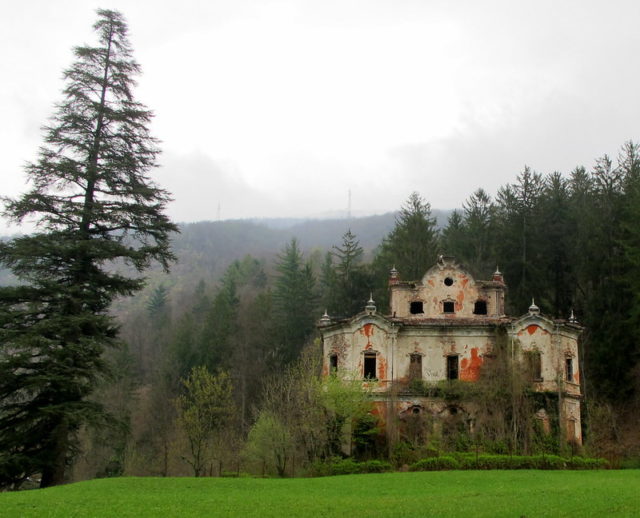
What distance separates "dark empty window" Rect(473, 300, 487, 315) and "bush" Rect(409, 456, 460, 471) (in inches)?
466

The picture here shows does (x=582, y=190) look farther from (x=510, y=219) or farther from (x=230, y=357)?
(x=230, y=357)

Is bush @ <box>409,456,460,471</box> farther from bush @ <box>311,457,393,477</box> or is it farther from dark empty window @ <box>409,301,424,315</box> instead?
dark empty window @ <box>409,301,424,315</box>

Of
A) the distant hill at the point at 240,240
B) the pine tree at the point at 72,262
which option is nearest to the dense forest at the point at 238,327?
the pine tree at the point at 72,262

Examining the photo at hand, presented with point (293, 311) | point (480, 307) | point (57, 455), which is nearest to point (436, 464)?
point (480, 307)

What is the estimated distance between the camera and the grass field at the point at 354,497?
628 inches

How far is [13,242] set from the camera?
86.7 ft

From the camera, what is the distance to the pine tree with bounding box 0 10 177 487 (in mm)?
24797

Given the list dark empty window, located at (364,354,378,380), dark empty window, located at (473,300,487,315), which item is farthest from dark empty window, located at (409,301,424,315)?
dark empty window, located at (364,354,378,380)

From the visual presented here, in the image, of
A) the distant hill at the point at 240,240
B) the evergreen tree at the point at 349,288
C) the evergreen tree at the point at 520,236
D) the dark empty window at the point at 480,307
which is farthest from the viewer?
the distant hill at the point at 240,240

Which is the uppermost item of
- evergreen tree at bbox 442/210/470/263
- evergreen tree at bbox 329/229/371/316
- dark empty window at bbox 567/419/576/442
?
evergreen tree at bbox 442/210/470/263

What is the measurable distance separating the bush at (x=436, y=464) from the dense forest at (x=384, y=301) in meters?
5.27

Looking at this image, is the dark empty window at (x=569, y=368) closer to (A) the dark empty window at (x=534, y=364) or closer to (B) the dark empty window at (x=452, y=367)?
(A) the dark empty window at (x=534, y=364)

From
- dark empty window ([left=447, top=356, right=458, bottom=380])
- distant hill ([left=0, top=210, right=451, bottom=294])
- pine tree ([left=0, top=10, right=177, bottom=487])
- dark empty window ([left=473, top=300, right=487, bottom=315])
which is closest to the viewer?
pine tree ([left=0, top=10, right=177, bottom=487])

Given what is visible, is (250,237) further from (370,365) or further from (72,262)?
(72,262)
